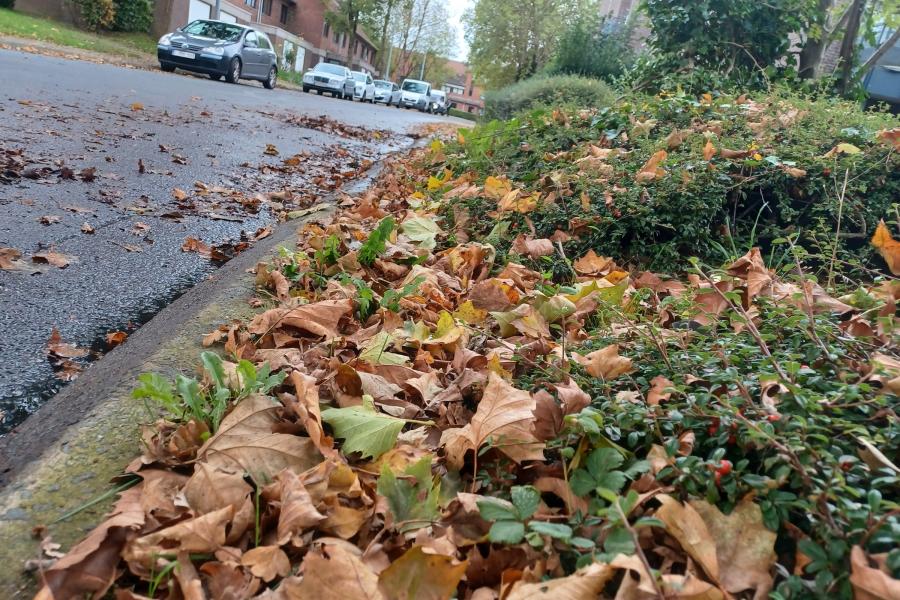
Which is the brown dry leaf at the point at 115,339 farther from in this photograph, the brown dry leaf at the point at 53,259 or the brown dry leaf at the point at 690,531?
the brown dry leaf at the point at 690,531

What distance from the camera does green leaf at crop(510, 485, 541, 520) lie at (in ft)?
4.10

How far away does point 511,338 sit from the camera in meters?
2.24

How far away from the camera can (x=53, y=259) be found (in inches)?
113

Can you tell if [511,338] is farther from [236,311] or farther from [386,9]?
[386,9]

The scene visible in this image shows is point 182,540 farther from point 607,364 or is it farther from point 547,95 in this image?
point 547,95

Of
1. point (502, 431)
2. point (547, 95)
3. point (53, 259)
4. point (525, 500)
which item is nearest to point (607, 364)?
point (502, 431)

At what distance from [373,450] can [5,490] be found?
0.71 meters

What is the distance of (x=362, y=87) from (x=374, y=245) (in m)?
32.5

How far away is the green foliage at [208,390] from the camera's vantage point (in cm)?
155

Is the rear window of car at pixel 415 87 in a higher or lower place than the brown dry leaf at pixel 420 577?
higher

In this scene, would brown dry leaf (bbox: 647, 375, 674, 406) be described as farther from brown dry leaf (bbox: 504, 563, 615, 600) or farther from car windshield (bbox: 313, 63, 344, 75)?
car windshield (bbox: 313, 63, 344, 75)

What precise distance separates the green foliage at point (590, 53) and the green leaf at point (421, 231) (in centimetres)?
1350

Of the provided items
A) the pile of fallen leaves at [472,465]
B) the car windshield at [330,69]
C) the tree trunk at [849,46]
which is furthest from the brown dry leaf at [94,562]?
the car windshield at [330,69]

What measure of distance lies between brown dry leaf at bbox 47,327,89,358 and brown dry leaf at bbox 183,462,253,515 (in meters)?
0.95
